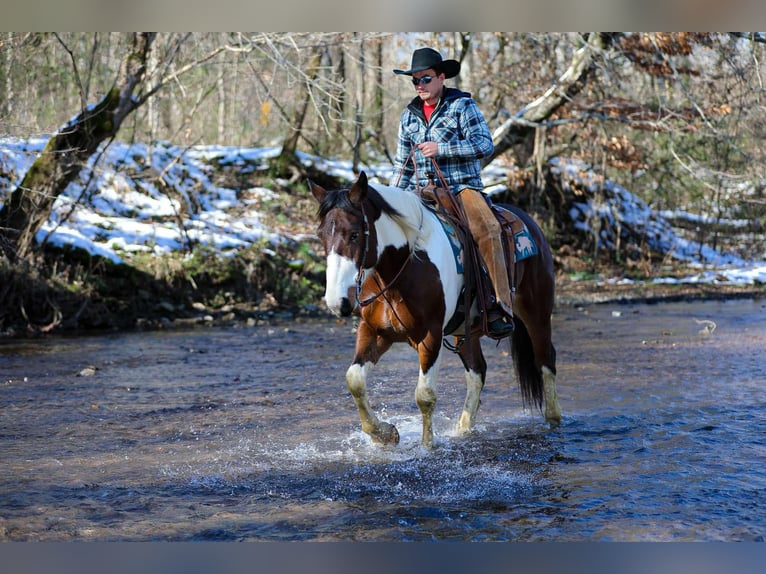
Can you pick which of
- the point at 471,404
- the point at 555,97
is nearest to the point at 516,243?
the point at 471,404

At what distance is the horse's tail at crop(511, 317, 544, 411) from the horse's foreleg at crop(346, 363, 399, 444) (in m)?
1.66

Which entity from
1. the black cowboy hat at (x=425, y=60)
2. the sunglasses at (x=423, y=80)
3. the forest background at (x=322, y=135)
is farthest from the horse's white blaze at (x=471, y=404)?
the forest background at (x=322, y=135)

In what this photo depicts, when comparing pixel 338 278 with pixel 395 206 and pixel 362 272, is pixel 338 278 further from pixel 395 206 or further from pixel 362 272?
pixel 395 206

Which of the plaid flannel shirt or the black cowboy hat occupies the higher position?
the black cowboy hat

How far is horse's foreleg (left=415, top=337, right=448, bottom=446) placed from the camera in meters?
5.97

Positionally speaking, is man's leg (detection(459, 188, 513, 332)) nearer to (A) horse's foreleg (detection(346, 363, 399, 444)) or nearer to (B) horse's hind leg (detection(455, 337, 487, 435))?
(B) horse's hind leg (detection(455, 337, 487, 435))

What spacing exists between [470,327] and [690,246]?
1517 cm

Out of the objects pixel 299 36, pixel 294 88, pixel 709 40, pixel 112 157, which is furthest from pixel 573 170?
pixel 112 157

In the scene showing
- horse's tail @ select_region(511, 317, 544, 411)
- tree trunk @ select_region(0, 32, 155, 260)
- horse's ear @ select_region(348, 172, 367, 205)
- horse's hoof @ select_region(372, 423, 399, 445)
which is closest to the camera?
horse's ear @ select_region(348, 172, 367, 205)

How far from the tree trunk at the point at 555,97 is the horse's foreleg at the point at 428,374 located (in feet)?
33.8

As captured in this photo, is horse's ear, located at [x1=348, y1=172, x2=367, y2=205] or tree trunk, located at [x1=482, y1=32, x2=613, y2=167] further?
tree trunk, located at [x1=482, y1=32, x2=613, y2=167]

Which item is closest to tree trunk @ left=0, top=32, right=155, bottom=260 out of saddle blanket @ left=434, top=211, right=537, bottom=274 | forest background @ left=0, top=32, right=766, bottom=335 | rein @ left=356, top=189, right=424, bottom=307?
forest background @ left=0, top=32, right=766, bottom=335

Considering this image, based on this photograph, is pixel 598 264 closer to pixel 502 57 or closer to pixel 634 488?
pixel 502 57

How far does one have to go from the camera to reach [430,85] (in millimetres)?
6340
